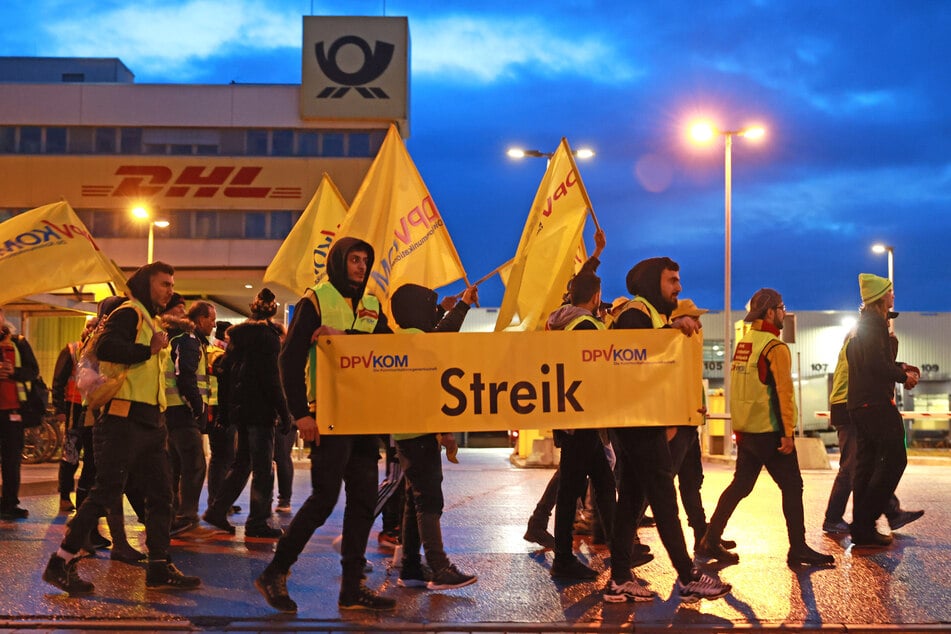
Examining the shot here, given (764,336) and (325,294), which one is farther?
(764,336)

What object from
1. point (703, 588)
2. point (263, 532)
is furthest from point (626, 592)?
point (263, 532)

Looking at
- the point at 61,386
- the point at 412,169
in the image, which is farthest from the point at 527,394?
the point at 61,386

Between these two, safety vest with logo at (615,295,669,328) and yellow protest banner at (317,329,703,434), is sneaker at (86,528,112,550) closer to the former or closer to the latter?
yellow protest banner at (317,329,703,434)

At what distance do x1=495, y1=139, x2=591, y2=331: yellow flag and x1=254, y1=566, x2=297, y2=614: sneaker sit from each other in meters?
3.12

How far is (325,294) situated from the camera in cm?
634

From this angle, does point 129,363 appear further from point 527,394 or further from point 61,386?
A: point 61,386

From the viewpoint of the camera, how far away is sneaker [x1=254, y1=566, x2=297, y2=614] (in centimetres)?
609

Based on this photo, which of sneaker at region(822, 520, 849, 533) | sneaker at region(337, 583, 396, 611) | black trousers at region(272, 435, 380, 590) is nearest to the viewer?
black trousers at region(272, 435, 380, 590)

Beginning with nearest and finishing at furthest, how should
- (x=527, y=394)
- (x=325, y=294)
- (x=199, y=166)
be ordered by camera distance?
(x=325, y=294) → (x=527, y=394) → (x=199, y=166)

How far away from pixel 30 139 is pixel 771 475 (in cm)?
4365

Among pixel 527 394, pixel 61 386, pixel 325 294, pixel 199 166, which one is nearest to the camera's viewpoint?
pixel 325 294

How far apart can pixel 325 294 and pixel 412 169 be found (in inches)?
203

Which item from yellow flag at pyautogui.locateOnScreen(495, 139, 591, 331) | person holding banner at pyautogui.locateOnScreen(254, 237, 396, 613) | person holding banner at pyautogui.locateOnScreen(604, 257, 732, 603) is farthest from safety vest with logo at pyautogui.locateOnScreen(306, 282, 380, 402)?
yellow flag at pyautogui.locateOnScreen(495, 139, 591, 331)

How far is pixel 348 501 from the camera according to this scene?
6262mm
